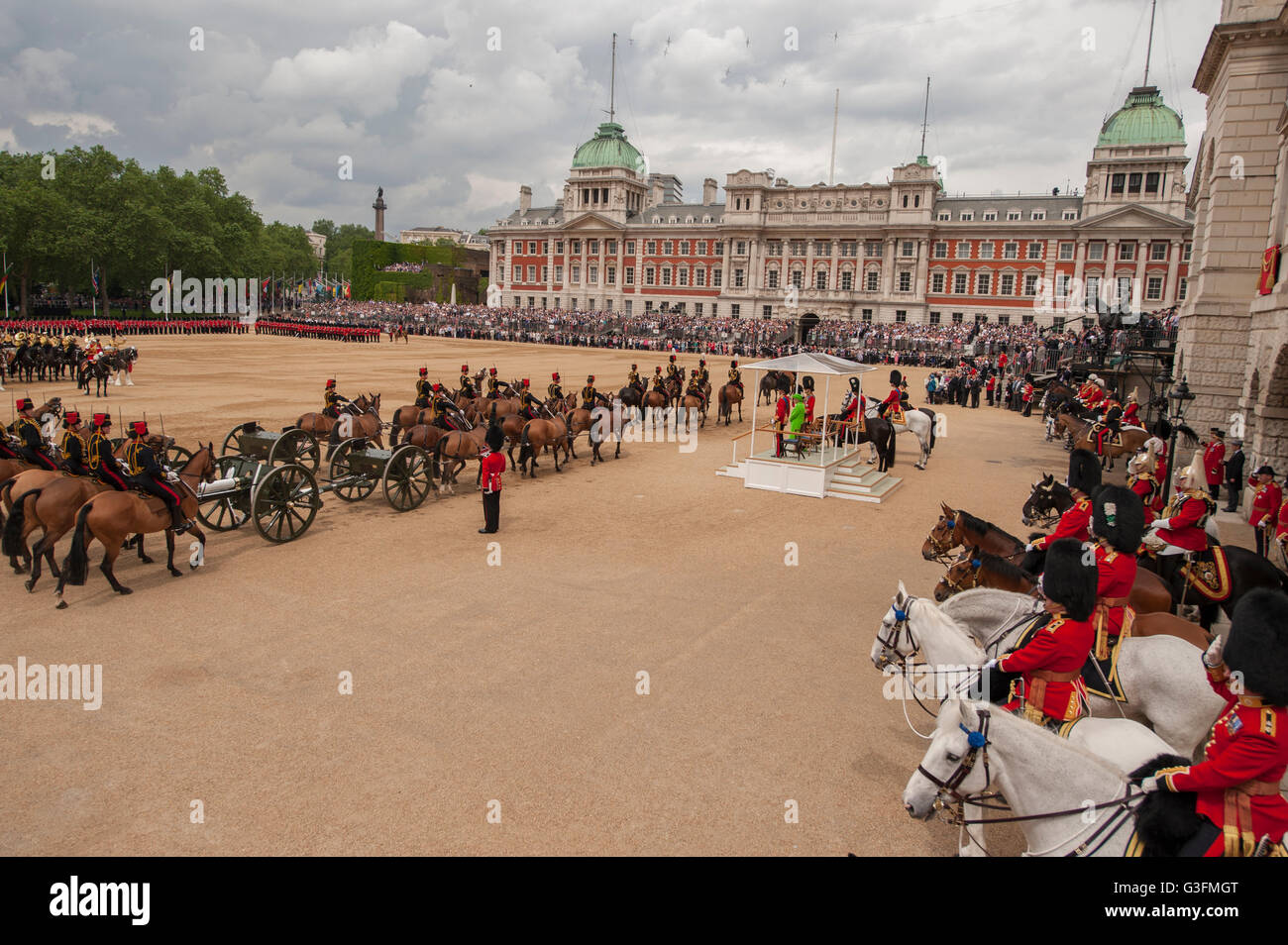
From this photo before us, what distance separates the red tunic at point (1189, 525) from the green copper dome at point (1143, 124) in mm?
67390

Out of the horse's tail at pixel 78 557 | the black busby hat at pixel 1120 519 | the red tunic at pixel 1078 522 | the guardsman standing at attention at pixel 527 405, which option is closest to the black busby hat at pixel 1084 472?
the red tunic at pixel 1078 522

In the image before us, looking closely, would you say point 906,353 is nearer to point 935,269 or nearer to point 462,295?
point 935,269

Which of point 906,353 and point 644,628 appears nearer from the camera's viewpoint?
point 644,628

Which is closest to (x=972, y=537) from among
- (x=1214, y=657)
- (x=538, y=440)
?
(x=1214, y=657)

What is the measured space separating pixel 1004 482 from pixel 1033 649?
1294cm

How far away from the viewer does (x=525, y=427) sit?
1519 cm

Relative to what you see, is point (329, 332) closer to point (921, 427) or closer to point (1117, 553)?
point (921, 427)

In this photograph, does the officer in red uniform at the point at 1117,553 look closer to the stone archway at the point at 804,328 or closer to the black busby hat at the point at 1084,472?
the black busby hat at the point at 1084,472

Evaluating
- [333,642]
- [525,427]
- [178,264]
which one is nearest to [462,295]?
[178,264]

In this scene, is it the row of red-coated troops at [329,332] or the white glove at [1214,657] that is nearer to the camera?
the white glove at [1214,657]

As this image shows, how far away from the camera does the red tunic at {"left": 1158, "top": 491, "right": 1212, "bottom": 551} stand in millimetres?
7270

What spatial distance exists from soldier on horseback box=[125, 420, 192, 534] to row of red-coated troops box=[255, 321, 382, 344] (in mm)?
44456

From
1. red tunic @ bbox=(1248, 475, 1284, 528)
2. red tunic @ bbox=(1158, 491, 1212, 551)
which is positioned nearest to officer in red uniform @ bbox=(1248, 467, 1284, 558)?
red tunic @ bbox=(1248, 475, 1284, 528)

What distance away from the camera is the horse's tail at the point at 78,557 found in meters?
7.88
